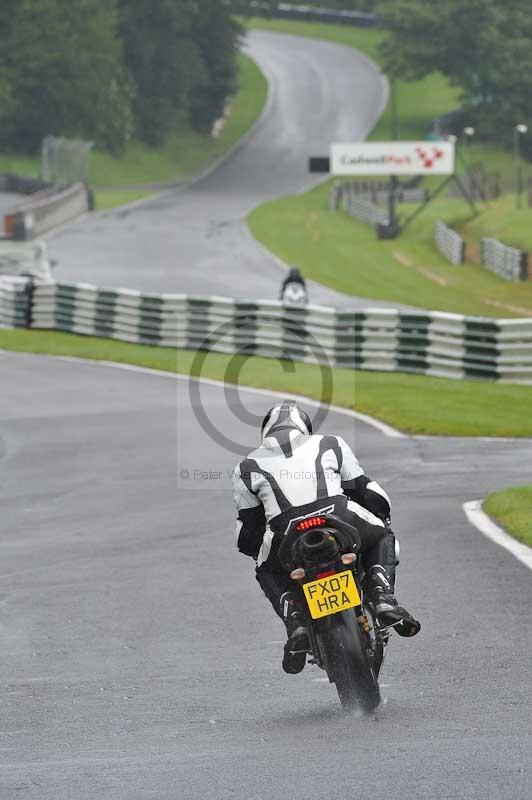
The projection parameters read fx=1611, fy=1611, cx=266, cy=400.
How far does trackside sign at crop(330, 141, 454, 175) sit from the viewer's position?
248ft

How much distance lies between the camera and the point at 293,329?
29.6 meters

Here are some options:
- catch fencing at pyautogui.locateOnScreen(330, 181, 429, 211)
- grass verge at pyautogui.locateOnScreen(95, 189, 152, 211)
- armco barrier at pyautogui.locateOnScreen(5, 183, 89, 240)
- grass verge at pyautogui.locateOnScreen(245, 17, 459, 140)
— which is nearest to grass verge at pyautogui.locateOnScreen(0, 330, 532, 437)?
armco barrier at pyautogui.locateOnScreen(5, 183, 89, 240)

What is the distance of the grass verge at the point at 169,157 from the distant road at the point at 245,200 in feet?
5.29

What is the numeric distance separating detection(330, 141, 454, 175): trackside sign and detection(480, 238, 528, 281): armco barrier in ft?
47.9

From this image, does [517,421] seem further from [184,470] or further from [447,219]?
[447,219]

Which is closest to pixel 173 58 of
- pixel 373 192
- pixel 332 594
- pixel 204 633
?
pixel 373 192

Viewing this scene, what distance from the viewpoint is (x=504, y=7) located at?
113m

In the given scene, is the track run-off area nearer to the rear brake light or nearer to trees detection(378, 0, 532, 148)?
the rear brake light

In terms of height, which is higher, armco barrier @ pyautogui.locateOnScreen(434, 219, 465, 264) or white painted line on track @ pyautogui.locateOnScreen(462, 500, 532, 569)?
white painted line on track @ pyautogui.locateOnScreen(462, 500, 532, 569)

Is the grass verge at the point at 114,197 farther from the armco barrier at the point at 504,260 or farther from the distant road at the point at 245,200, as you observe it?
the armco barrier at the point at 504,260

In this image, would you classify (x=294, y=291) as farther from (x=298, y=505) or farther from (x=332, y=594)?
(x=332, y=594)

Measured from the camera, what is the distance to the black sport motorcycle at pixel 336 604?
7703 millimetres

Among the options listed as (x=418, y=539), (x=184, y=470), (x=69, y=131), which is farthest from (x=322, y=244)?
(x=418, y=539)

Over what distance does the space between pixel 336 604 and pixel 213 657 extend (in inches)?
62.3
